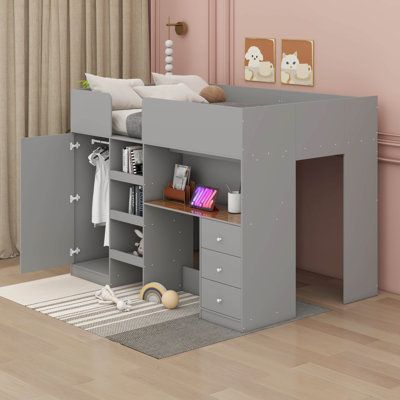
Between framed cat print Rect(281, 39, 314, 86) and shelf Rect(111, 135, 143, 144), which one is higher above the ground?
framed cat print Rect(281, 39, 314, 86)

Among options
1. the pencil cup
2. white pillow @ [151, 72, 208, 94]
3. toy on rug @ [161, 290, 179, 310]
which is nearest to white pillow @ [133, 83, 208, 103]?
white pillow @ [151, 72, 208, 94]

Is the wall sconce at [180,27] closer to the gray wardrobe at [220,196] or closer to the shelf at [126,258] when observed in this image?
the gray wardrobe at [220,196]

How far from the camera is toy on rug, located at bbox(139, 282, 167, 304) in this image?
4195 mm

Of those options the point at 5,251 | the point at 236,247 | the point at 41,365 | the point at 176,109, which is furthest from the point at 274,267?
the point at 5,251

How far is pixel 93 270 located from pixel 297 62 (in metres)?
1.39

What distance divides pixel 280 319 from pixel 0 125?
1.86 meters

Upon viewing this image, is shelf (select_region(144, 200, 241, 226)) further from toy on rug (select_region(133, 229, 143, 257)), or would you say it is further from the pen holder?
toy on rug (select_region(133, 229, 143, 257))

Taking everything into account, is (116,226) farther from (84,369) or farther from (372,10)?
(372,10)

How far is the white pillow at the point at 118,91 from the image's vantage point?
449cm

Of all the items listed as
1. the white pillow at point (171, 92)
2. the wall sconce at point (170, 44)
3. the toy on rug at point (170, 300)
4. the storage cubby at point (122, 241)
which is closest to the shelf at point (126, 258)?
the storage cubby at point (122, 241)

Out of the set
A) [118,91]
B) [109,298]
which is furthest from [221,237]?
[118,91]

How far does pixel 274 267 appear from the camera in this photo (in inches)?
153

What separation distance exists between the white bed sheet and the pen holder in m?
0.34

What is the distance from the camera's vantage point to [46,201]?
455cm
